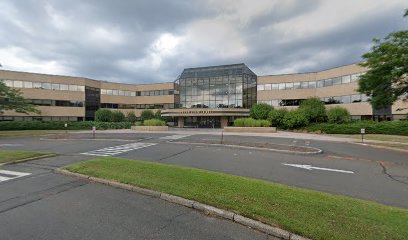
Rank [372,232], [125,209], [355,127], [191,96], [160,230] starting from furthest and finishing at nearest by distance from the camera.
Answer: [191,96], [355,127], [125,209], [160,230], [372,232]

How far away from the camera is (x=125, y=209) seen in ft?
15.4

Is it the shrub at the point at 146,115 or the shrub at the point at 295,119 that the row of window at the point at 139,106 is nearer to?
the shrub at the point at 146,115

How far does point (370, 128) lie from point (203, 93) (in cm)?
3085

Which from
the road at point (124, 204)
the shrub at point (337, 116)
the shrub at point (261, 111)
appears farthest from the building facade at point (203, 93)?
the road at point (124, 204)

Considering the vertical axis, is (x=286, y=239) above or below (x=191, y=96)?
below

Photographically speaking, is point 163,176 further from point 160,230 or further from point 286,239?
point 286,239

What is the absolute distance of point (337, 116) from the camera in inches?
1272

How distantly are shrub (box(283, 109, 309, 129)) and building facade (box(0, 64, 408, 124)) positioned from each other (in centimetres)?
1010

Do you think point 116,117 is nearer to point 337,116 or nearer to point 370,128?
point 337,116

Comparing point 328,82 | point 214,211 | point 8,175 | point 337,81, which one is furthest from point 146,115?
point 214,211

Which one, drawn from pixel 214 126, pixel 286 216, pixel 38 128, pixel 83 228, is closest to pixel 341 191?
pixel 286 216

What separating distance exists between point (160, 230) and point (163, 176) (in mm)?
2769

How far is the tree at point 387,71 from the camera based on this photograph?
40.8 feet

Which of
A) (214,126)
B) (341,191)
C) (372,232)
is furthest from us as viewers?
(214,126)
